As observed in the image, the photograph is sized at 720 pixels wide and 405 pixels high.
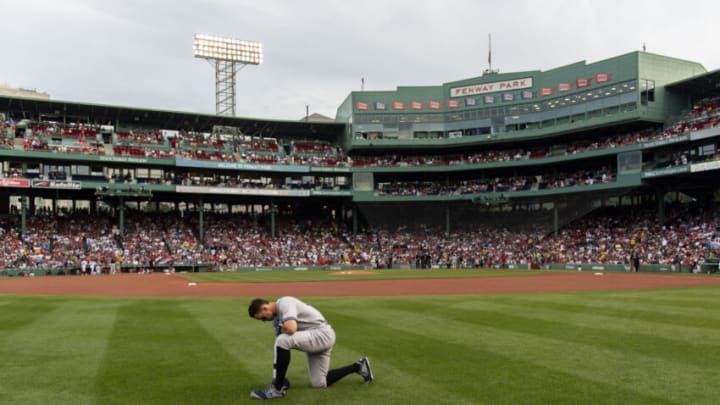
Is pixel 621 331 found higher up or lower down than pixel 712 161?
lower down

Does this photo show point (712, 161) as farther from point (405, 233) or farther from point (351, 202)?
point (351, 202)

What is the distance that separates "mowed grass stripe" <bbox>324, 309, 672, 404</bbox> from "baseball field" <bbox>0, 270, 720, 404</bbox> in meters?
0.03

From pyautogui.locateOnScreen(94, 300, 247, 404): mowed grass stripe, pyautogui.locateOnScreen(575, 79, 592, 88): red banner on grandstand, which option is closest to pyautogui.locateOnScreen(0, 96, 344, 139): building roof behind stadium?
pyautogui.locateOnScreen(575, 79, 592, 88): red banner on grandstand

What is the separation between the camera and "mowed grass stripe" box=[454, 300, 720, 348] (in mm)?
11188

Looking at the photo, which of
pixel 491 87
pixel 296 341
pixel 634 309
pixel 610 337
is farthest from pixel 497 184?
pixel 296 341

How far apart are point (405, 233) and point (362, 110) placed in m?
15.3

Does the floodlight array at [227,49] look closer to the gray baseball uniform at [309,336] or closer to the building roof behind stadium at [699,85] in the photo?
the building roof behind stadium at [699,85]

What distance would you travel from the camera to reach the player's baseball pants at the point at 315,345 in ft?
24.5

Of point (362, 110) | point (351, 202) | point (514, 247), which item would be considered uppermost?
point (362, 110)

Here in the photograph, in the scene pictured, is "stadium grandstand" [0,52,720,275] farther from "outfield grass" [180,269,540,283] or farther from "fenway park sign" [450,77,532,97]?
"outfield grass" [180,269,540,283]

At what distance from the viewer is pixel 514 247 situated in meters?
56.1

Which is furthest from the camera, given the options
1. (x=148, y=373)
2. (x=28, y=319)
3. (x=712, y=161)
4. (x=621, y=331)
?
(x=712, y=161)

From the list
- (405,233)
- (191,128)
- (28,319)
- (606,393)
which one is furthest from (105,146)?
(606,393)

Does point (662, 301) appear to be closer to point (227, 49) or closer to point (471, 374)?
point (471, 374)
